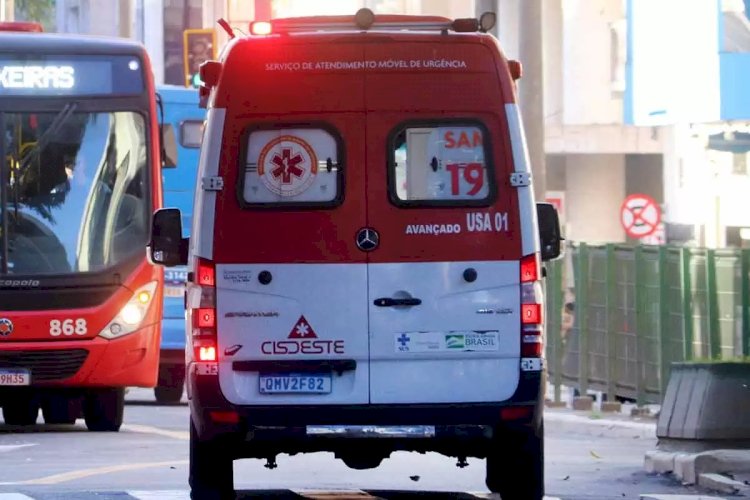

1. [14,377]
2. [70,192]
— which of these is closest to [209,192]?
[14,377]

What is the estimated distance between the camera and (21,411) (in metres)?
19.9

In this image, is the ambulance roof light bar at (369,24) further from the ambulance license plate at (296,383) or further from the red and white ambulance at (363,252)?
the ambulance license plate at (296,383)

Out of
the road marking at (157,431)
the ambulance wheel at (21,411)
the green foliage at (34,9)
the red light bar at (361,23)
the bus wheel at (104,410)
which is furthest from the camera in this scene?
the green foliage at (34,9)

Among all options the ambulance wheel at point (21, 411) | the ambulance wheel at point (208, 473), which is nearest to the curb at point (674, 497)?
the ambulance wheel at point (208, 473)

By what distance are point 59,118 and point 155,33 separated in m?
38.7

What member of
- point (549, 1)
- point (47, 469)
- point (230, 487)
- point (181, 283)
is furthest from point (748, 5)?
point (230, 487)

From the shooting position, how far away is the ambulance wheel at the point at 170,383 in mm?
23906

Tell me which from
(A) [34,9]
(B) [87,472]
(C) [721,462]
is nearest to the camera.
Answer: (C) [721,462]

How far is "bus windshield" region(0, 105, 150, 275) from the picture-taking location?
17.5m

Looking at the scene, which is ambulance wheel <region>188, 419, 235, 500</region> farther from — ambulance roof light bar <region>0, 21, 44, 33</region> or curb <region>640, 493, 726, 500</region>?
ambulance roof light bar <region>0, 21, 44, 33</region>

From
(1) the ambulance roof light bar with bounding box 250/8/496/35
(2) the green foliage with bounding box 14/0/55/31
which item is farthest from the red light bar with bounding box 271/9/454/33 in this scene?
(2) the green foliage with bounding box 14/0/55/31

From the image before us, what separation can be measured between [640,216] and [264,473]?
2049 cm

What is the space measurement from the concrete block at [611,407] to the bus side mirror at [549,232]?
11.8 m

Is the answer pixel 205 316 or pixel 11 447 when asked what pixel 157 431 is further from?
pixel 205 316
